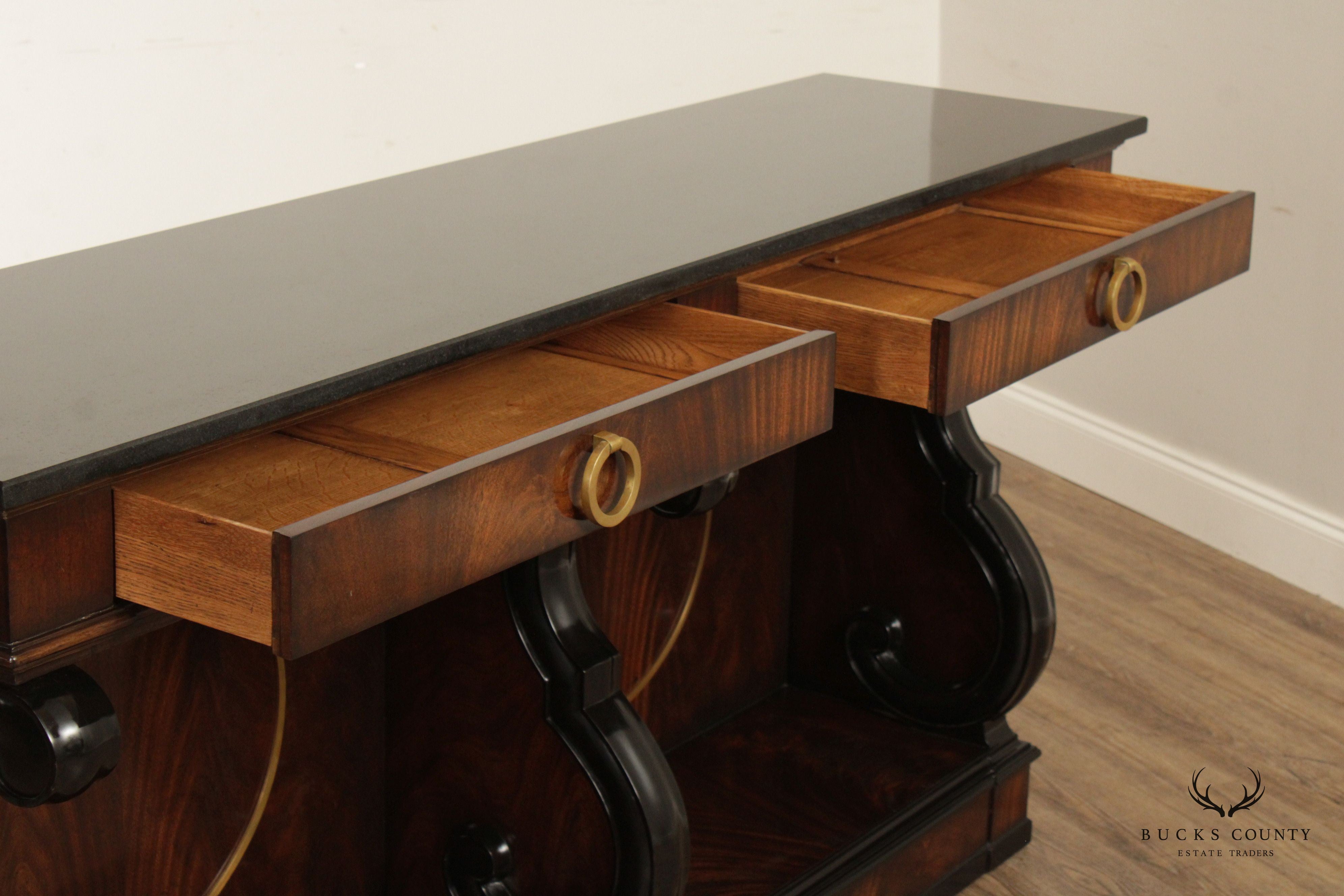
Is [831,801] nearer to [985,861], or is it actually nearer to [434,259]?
[985,861]

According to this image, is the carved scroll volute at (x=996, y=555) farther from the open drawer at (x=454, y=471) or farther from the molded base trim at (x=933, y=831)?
the open drawer at (x=454, y=471)

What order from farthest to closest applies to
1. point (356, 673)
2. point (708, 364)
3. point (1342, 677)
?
1. point (1342, 677)
2. point (356, 673)
3. point (708, 364)

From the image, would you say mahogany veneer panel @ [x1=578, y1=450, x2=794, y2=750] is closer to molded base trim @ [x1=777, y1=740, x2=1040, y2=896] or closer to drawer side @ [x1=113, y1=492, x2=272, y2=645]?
molded base trim @ [x1=777, y1=740, x2=1040, y2=896]

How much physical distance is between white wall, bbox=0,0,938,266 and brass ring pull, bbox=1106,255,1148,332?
159 cm

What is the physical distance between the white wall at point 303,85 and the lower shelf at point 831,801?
128 cm

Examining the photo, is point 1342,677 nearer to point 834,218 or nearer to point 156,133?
point 834,218

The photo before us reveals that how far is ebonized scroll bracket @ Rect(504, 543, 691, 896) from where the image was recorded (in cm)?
139

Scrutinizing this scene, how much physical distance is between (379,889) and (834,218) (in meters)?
0.81

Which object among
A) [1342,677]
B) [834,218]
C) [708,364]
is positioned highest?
[834,218]

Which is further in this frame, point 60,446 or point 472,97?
point 472,97

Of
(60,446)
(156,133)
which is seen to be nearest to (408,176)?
(60,446)

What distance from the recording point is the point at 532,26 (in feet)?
9.73

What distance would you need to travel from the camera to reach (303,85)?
2.71 meters

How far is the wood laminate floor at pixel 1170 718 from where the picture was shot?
2.05 m
